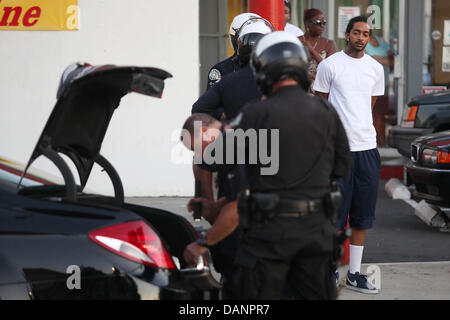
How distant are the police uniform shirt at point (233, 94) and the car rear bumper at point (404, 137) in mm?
6187

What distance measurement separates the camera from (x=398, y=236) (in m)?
8.61

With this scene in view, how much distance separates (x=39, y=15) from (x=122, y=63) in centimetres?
110

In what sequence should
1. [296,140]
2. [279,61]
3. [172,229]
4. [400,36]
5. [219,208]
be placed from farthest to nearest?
1. [400,36]
2. [172,229]
3. [219,208]
4. [279,61]
5. [296,140]

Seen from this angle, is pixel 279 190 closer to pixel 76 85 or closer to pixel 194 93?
pixel 76 85

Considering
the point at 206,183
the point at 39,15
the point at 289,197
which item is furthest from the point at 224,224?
the point at 39,15

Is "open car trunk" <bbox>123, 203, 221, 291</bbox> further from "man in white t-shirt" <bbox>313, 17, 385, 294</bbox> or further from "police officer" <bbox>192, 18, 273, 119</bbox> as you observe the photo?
"man in white t-shirt" <bbox>313, 17, 385, 294</bbox>

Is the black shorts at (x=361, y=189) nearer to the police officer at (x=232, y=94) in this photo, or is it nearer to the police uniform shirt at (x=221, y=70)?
the police uniform shirt at (x=221, y=70)

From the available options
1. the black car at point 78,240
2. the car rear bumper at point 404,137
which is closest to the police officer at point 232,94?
the black car at point 78,240

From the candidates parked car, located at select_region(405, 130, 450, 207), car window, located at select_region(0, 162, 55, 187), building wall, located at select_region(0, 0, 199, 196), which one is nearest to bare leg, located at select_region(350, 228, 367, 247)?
car window, located at select_region(0, 162, 55, 187)

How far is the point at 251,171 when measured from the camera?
380cm

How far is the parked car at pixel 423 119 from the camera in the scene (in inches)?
426

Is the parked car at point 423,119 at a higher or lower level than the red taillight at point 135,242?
higher

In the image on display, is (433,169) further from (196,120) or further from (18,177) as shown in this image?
(18,177)

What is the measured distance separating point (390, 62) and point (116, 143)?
4699mm
